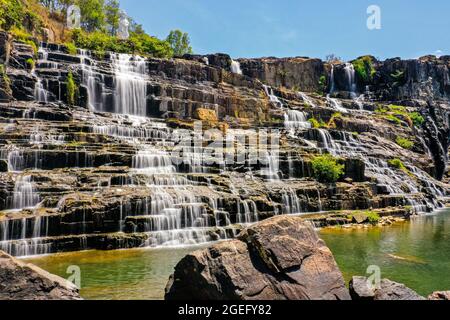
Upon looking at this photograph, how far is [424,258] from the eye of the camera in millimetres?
15992

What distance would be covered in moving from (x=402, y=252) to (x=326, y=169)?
13.1m

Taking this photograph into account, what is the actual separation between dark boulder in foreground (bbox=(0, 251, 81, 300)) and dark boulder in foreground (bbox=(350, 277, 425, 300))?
677 centimetres

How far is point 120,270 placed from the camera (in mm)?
13617

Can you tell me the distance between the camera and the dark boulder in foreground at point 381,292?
28.4 feet

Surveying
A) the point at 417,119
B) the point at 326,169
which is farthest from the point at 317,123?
the point at 326,169

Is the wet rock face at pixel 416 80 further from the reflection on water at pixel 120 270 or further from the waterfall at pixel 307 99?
the reflection on water at pixel 120 270

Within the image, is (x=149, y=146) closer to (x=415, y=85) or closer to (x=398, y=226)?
(x=398, y=226)

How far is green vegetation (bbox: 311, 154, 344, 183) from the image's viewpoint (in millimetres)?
29594

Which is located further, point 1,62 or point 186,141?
point 1,62

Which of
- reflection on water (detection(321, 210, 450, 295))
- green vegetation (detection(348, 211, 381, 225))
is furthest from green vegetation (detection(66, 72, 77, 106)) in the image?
green vegetation (detection(348, 211, 381, 225))

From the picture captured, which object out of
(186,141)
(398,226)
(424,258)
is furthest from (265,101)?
(424,258)

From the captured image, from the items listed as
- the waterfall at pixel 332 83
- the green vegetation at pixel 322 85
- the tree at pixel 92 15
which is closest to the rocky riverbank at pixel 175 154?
the green vegetation at pixel 322 85

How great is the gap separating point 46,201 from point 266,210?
13311 millimetres
